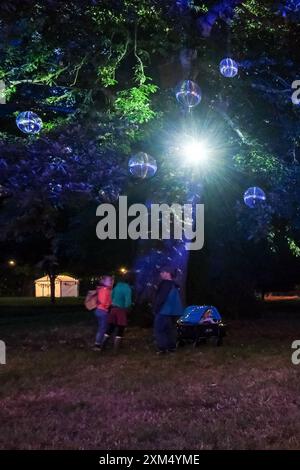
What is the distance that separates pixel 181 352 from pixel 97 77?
597 cm

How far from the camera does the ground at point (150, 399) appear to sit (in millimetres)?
6137

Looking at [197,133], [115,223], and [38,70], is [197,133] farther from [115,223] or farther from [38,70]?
[38,70]

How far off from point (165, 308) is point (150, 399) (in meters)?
4.40

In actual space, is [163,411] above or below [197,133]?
below

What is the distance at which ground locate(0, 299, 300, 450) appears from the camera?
20.1 ft

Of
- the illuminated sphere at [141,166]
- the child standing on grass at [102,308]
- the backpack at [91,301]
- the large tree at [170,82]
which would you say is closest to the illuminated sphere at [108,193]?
the illuminated sphere at [141,166]

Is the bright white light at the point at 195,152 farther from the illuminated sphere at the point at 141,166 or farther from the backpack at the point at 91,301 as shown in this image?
the backpack at the point at 91,301

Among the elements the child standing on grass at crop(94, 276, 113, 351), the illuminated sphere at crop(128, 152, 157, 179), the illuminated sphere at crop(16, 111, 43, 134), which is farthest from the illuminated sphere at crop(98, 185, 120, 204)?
the child standing on grass at crop(94, 276, 113, 351)

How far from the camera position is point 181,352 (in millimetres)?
12633

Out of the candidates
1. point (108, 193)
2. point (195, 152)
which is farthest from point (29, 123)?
point (195, 152)

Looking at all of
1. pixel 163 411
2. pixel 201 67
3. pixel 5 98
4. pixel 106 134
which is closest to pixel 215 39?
pixel 201 67

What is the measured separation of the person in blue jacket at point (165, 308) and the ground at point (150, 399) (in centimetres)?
42

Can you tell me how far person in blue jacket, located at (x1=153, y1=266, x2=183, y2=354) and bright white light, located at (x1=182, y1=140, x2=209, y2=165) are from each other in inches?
87.5

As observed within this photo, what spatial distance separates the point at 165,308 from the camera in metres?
12.3
